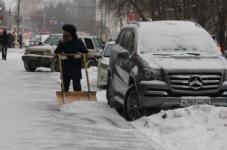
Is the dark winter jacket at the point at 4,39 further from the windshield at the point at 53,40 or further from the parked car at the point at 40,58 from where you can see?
the parked car at the point at 40,58

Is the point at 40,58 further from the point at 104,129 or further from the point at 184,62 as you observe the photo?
the point at 104,129

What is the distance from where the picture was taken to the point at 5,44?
133 feet

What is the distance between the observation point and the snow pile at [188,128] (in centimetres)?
994

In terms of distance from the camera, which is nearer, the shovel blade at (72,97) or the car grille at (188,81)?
the car grille at (188,81)

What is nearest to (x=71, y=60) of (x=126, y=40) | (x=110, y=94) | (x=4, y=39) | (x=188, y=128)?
(x=110, y=94)

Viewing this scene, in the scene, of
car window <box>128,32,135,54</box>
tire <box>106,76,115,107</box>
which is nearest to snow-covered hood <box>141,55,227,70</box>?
car window <box>128,32,135,54</box>

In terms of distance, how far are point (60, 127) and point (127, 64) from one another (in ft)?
8.19

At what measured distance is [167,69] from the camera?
1247 centimetres

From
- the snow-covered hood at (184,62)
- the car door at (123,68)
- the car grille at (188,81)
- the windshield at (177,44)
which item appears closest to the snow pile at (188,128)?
the car grille at (188,81)

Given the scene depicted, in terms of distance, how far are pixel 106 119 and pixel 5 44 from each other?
28102 millimetres

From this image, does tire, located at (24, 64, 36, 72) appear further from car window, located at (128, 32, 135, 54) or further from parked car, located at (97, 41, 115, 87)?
car window, located at (128, 32, 135, 54)

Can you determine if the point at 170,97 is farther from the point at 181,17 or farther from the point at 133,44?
the point at 181,17

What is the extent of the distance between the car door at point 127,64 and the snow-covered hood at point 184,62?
53cm

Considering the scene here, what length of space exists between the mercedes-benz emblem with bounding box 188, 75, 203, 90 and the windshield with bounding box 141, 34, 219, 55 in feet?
3.75
